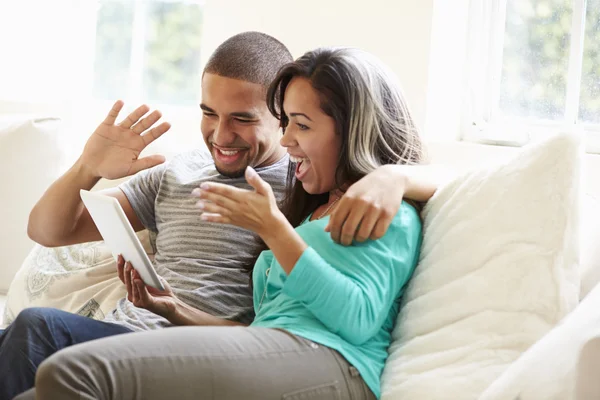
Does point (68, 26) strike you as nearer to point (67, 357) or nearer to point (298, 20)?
point (298, 20)

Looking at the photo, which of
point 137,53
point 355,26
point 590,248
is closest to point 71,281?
point 355,26

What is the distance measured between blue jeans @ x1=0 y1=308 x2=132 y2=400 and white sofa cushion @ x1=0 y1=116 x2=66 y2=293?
81 cm

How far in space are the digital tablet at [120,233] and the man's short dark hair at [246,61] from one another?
445 millimetres

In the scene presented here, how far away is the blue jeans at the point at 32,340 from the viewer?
1525 millimetres

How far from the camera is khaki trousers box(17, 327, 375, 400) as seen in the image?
1.19 m

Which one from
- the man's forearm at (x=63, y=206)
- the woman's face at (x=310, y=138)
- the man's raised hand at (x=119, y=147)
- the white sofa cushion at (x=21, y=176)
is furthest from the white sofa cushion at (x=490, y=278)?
the white sofa cushion at (x=21, y=176)

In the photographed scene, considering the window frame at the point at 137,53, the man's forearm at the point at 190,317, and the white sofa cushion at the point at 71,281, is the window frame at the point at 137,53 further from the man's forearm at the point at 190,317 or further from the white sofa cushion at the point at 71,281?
the man's forearm at the point at 190,317

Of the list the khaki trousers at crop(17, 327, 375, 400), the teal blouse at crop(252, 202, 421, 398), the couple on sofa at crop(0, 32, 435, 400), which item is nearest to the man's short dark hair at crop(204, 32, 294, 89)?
the couple on sofa at crop(0, 32, 435, 400)

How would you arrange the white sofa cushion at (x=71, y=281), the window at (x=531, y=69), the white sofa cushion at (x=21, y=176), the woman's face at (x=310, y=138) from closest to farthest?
the woman's face at (x=310, y=138)
the white sofa cushion at (x=71, y=281)
the window at (x=531, y=69)
the white sofa cushion at (x=21, y=176)

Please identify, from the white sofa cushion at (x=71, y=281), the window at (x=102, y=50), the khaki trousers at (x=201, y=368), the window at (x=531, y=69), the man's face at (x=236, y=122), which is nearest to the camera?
the khaki trousers at (x=201, y=368)

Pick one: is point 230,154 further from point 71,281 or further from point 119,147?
point 71,281

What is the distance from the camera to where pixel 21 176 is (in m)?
2.40

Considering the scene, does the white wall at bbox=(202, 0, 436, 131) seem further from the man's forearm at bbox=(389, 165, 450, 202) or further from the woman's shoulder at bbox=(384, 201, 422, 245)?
the woman's shoulder at bbox=(384, 201, 422, 245)

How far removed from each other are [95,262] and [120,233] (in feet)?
1.91
